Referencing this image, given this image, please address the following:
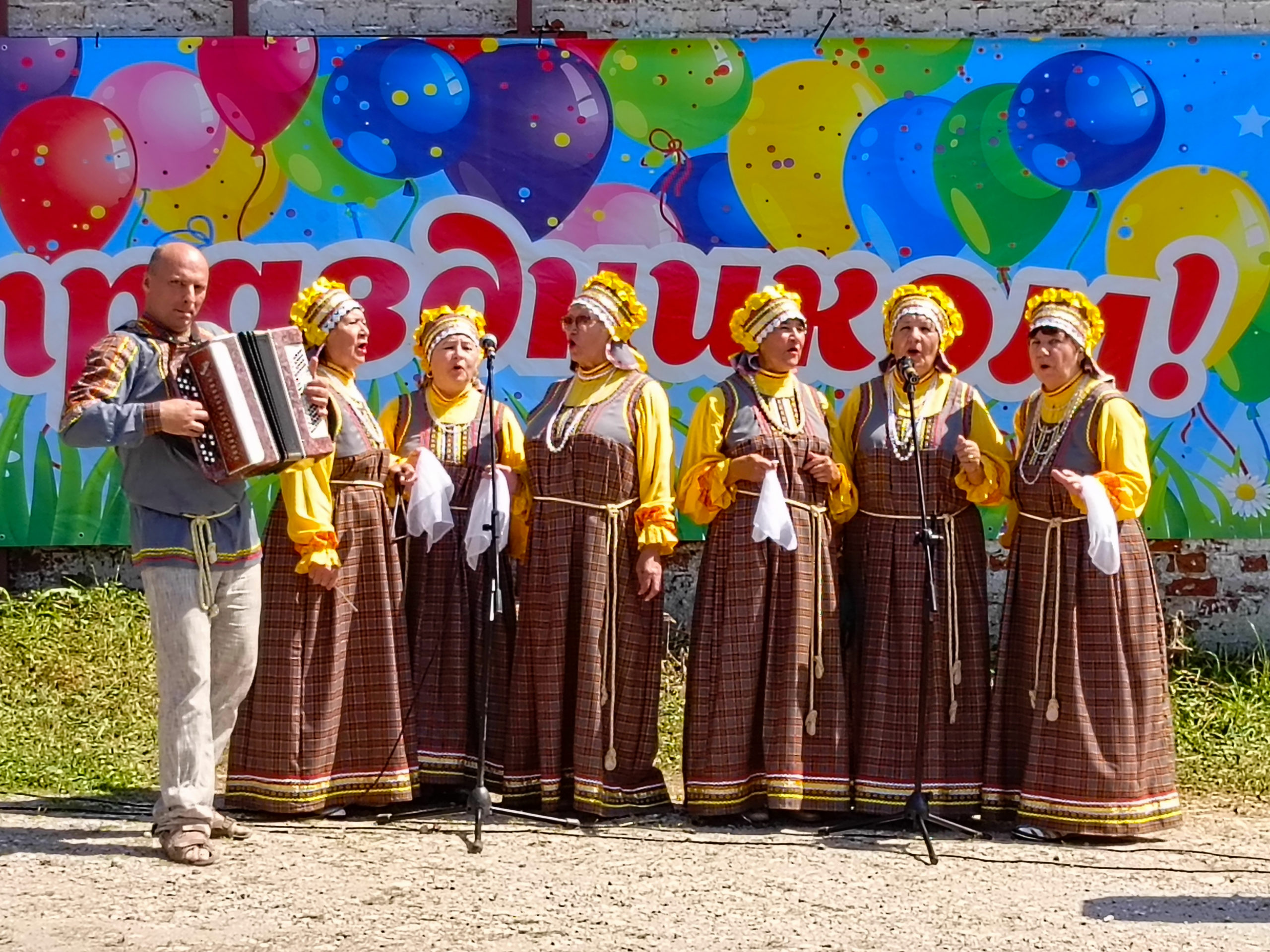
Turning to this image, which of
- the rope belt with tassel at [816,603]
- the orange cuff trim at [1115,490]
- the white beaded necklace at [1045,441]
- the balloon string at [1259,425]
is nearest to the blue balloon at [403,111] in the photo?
the rope belt with tassel at [816,603]

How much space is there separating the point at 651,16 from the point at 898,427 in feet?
9.67

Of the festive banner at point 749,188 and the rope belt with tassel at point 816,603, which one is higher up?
the festive banner at point 749,188

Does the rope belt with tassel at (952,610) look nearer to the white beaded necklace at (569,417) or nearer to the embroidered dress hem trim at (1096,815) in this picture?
the embroidered dress hem trim at (1096,815)

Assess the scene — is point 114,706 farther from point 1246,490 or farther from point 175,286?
point 1246,490

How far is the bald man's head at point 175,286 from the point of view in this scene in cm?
499

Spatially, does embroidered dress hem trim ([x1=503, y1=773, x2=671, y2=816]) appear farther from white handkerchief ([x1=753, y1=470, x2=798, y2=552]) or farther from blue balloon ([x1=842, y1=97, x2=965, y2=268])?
blue balloon ([x1=842, y1=97, x2=965, y2=268])

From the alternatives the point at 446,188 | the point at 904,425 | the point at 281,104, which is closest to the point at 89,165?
the point at 281,104

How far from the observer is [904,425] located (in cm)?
566

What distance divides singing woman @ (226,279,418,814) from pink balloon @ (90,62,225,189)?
211 centimetres

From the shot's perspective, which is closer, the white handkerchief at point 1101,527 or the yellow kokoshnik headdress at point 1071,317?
the white handkerchief at point 1101,527

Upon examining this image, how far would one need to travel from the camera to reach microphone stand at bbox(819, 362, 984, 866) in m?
5.29

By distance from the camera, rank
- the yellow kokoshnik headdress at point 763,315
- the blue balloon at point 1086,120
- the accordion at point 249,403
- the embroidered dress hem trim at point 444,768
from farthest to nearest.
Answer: the blue balloon at point 1086,120 < the embroidered dress hem trim at point 444,768 < the yellow kokoshnik headdress at point 763,315 < the accordion at point 249,403

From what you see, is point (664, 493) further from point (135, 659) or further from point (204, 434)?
point (135, 659)

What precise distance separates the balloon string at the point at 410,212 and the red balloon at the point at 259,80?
24.5 inches
